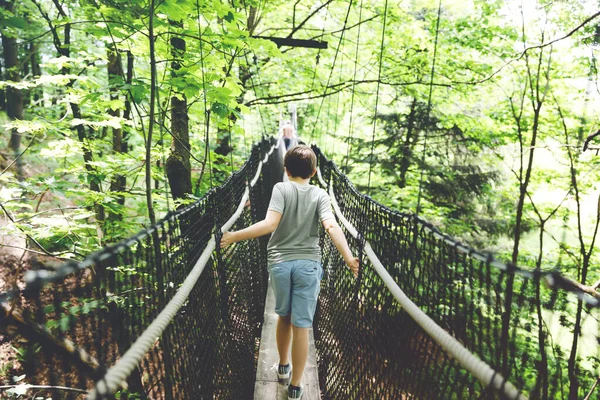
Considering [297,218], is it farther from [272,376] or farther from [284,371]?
[272,376]

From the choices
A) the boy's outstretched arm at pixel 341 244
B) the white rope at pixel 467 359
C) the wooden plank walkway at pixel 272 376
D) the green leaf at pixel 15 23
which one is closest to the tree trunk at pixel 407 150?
the wooden plank walkway at pixel 272 376

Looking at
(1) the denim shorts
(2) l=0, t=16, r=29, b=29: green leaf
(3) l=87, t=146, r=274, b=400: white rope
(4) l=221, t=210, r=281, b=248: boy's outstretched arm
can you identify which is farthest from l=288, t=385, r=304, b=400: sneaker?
(2) l=0, t=16, r=29, b=29: green leaf

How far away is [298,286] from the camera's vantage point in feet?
5.55

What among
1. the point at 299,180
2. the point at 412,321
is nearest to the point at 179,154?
the point at 299,180

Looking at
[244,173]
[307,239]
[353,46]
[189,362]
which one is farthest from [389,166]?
[189,362]

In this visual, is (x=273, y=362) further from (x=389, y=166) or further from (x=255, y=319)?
(x=389, y=166)

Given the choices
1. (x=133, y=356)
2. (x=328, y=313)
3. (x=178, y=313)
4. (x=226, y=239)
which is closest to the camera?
(x=133, y=356)

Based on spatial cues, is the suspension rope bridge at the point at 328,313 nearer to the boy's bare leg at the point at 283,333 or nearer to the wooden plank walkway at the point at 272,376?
the wooden plank walkway at the point at 272,376

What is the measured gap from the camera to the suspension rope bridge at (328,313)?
69 centimetres

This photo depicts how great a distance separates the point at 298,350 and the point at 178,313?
779 millimetres

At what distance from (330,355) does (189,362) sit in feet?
3.93

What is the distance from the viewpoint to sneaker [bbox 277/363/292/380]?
6.48 feet

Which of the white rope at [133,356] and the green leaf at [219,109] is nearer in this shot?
the white rope at [133,356]

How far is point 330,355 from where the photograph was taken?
217 centimetres
